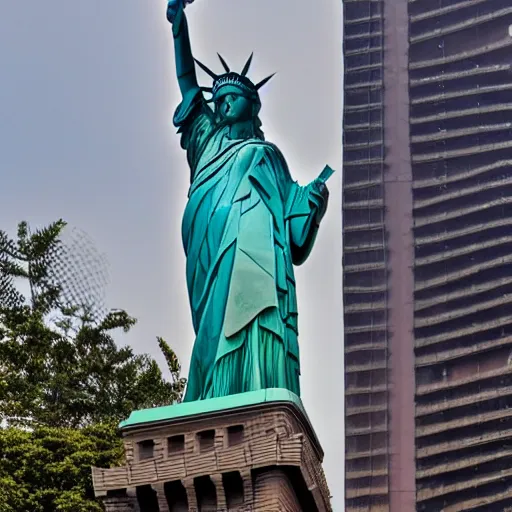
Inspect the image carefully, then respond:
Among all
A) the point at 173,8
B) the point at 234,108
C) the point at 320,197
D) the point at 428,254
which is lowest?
the point at 320,197

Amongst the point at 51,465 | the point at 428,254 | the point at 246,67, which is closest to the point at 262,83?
the point at 246,67

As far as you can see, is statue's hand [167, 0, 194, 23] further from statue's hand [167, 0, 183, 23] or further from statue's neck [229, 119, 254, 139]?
statue's neck [229, 119, 254, 139]

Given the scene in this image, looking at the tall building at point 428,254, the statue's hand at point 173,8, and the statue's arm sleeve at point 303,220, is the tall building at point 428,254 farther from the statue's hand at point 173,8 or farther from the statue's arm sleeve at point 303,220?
the statue's hand at point 173,8

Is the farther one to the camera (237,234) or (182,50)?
(182,50)

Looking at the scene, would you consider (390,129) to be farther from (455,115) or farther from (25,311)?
(25,311)

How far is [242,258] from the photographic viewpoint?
11266 mm

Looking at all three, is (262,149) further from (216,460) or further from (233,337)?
(216,460)

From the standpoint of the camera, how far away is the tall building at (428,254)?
23.3 m

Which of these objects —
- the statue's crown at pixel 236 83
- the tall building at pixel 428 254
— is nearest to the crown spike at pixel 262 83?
the statue's crown at pixel 236 83

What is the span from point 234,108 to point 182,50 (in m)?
0.84

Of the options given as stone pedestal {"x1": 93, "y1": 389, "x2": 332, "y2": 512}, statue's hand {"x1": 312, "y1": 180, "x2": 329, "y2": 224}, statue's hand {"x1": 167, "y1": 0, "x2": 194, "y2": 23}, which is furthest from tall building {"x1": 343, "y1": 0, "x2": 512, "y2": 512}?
stone pedestal {"x1": 93, "y1": 389, "x2": 332, "y2": 512}

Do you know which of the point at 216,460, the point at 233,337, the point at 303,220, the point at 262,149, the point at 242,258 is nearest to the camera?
the point at 216,460

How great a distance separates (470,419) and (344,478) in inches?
96.4

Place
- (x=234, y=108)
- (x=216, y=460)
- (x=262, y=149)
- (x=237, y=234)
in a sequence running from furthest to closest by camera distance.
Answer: (x=234, y=108) < (x=262, y=149) < (x=237, y=234) < (x=216, y=460)
